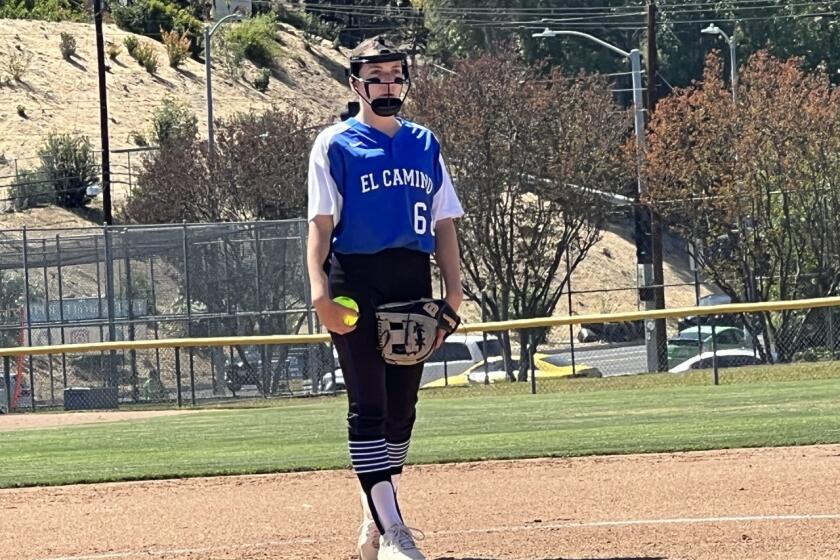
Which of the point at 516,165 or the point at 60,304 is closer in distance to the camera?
the point at 60,304

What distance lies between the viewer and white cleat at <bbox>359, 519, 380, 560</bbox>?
6109mm

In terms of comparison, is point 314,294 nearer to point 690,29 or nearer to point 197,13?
point 690,29

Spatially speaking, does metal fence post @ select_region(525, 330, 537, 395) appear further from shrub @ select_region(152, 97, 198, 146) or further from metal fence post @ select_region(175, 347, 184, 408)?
shrub @ select_region(152, 97, 198, 146)

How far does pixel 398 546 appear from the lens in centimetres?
593

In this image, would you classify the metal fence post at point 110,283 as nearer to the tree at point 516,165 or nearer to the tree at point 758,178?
the tree at point 516,165

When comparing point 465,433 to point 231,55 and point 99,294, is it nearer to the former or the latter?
point 99,294

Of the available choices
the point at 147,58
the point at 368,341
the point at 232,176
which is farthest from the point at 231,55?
the point at 368,341

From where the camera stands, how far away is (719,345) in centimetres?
2559

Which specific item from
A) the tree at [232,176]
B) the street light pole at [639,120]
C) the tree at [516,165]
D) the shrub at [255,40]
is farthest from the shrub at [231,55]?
the street light pole at [639,120]

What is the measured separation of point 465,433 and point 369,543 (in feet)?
24.1

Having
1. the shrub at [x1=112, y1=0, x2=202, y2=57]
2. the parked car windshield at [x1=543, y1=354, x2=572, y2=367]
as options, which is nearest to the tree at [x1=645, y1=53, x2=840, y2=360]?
the parked car windshield at [x1=543, y1=354, x2=572, y2=367]

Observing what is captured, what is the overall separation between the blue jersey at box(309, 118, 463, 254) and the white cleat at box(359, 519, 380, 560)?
3.81ft

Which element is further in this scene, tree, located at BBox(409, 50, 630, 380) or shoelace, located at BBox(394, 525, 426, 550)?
tree, located at BBox(409, 50, 630, 380)

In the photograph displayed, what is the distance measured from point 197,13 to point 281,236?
2111 inches
